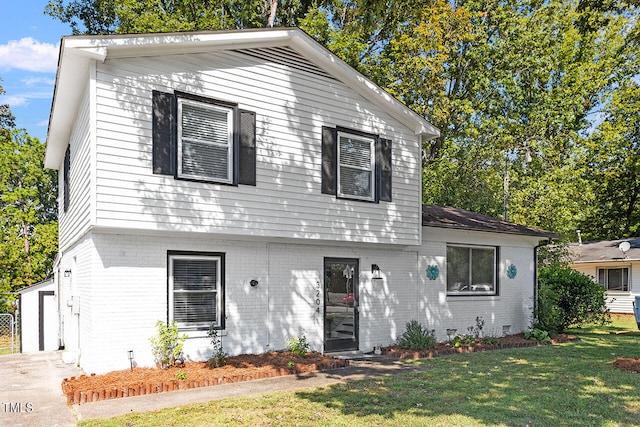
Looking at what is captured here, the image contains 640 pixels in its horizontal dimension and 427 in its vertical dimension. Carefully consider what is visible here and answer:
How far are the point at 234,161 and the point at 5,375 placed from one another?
5999 millimetres

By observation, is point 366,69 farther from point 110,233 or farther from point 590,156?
point 110,233

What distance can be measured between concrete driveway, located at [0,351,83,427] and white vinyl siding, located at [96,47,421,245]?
2879mm

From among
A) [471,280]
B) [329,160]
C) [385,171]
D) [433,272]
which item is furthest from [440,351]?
[329,160]

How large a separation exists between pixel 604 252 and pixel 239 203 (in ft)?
75.5

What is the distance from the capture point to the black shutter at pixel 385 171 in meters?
12.0

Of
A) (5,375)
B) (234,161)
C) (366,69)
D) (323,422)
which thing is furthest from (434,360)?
(366,69)

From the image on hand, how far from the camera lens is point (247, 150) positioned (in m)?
9.87

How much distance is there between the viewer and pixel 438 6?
891 inches

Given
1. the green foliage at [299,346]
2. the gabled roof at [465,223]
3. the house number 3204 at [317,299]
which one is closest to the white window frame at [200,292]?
the green foliage at [299,346]

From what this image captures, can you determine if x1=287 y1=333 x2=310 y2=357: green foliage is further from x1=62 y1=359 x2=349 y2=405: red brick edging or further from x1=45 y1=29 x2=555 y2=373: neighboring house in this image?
x1=62 y1=359 x2=349 y2=405: red brick edging

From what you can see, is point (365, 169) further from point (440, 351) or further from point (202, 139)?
point (440, 351)

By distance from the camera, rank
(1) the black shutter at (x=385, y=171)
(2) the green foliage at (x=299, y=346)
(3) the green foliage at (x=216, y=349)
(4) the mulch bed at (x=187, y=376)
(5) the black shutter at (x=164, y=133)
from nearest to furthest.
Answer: (4) the mulch bed at (x=187, y=376), (5) the black shutter at (x=164, y=133), (3) the green foliage at (x=216, y=349), (2) the green foliage at (x=299, y=346), (1) the black shutter at (x=385, y=171)

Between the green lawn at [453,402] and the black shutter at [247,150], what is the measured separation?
13.7 feet

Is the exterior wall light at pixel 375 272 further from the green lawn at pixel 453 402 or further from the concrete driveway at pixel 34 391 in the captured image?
the concrete driveway at pixel 34 391
